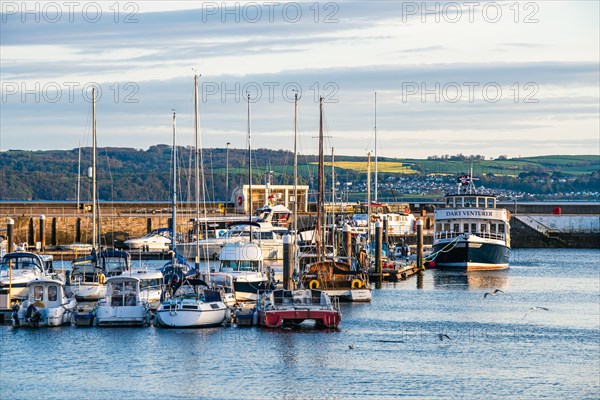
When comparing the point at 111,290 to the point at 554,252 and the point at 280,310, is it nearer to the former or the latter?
the point at 280,310

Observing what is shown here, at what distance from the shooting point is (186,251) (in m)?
74.6

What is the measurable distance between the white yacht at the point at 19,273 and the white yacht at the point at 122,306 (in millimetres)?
5105

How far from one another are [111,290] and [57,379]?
9.12 metres

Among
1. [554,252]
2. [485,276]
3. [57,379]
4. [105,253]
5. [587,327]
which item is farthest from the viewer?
[554,252]

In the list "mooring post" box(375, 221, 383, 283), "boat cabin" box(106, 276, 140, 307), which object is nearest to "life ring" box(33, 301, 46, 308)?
"boat cabin" box(106, 276, 140, 307)

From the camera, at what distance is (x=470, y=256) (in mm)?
75875

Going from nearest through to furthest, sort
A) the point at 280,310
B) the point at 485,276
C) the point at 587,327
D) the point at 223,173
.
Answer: the point at 280,310 → the point at 587,327 → the point at 485,276 → the point at 223,173

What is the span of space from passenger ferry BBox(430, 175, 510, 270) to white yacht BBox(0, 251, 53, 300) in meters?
27.5

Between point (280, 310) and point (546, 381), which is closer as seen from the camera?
point (546, 381)

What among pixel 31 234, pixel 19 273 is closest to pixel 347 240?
pixel 19 273

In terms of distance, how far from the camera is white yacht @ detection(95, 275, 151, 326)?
45.6 meters

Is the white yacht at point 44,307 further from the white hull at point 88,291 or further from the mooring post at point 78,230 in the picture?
the mooring post at point 78,230

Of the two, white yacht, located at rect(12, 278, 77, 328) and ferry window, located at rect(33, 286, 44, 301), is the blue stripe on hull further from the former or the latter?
ferry window, located at rect(33, 286, 44, 301)

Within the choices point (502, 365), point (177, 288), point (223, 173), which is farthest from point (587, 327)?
point (223, 173)
